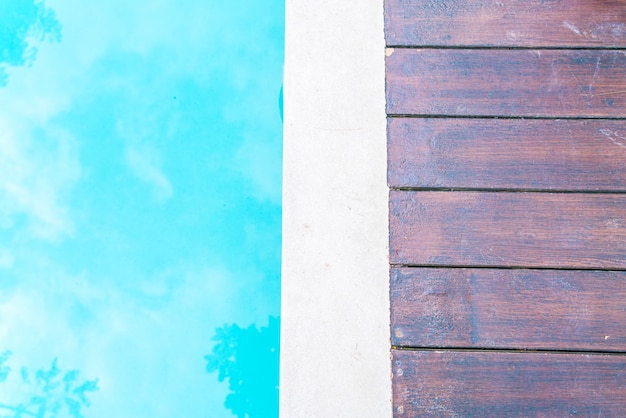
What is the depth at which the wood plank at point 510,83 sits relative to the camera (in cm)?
114

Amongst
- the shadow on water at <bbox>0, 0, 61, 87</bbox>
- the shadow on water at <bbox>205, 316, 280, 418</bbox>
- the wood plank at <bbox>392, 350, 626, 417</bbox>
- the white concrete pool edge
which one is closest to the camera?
the wood plank at <bbox>392, 350, 626, 417</bbox>

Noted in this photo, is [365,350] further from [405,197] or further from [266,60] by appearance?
[266,60]

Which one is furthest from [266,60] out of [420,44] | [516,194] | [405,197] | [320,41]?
[516,194]

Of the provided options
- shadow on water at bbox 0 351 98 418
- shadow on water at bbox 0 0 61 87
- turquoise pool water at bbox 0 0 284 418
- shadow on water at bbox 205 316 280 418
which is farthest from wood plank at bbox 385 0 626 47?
shadow on water at bbox 0 351 98 418

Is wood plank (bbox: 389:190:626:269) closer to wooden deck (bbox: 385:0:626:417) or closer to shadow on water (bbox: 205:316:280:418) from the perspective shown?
wooden deck (bbox: 385:0:626:417)

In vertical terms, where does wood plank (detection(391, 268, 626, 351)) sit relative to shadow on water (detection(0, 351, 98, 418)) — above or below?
above

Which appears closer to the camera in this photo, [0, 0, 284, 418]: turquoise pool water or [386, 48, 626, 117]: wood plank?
[386, 48, 626, 117]: wood plank

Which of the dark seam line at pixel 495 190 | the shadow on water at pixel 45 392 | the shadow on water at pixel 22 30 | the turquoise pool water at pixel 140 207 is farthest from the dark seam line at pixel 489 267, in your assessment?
the shadow on water at pixel 22 30

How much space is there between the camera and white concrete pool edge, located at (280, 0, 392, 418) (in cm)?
114

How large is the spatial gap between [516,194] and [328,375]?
473mm

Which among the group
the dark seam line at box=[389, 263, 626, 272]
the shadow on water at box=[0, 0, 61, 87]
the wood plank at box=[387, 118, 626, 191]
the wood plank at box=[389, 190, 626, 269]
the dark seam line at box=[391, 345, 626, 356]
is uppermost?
the shadow on water at box=[0, 0, 61, 87]

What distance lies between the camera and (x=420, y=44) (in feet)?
3.84

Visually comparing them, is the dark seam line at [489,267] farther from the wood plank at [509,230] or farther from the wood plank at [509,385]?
the wood plank at [509,385]

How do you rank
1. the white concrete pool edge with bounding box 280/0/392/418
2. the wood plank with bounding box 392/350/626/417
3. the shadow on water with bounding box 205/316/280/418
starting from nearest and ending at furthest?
1. the wood plank with bounding box 392/350/626/417
2. the white concrete pool edge with bounding box 280/0/392/418
3. the shadow on water with bounding box 205/316/280/418
